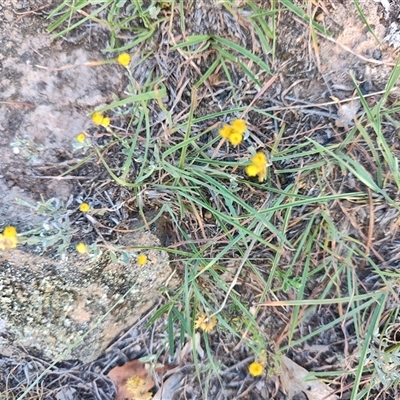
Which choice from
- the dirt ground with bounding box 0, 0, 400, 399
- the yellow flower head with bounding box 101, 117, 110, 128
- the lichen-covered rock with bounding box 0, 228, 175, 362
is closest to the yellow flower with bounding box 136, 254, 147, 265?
the lichen-covered rock with bounding box 0, 228, 175, 362

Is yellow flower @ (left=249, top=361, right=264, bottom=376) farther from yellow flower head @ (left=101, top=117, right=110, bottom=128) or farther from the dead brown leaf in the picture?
yellow flower head @ (left=101, top=117, right=110, bottom=128)

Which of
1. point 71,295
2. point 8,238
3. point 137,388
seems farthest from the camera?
point 137,388

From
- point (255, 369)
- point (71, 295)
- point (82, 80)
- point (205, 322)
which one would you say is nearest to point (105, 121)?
point (82, 80)

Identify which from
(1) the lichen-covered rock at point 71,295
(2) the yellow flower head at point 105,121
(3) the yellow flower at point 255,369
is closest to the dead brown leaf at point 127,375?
(1) the lichen-covered rock at point 71,295

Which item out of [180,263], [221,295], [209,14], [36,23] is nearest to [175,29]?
[209,14]

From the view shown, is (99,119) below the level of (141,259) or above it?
above

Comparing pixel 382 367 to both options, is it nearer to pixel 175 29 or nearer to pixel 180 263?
pixel 180 263

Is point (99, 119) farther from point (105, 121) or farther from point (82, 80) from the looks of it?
point (82, 80)
